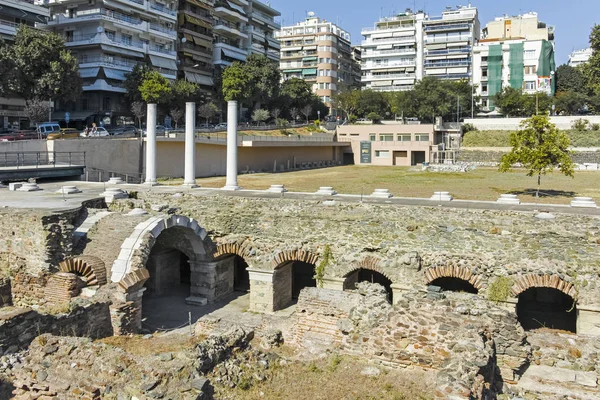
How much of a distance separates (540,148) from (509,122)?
4924 cm

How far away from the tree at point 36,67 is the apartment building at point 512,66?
63325mm

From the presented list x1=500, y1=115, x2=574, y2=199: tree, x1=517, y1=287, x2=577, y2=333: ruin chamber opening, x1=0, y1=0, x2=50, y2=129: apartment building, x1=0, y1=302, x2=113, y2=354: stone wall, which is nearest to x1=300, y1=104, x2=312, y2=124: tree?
x1=0, y1=0, x2=50, y2=129: apartment building

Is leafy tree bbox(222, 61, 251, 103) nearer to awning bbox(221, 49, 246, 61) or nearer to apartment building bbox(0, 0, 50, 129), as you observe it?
awning bbox(221, 49, 246, 61)

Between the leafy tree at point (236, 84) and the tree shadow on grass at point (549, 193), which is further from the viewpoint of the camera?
the leafy tree at point (236, 84)

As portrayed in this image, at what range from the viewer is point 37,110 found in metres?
42.8

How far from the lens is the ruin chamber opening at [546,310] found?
49.7 ft

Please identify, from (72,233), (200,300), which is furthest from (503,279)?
(72,233)

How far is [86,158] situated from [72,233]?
18.7m

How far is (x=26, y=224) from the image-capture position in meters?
14.8

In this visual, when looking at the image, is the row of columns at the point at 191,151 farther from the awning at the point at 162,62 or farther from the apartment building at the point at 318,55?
the apartment building at the point at 318,55

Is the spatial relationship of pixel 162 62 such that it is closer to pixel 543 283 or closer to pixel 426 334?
pixel 543 283

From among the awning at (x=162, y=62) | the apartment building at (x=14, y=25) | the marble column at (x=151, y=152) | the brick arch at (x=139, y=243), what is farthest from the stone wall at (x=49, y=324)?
the awning at (x=162, y=62)

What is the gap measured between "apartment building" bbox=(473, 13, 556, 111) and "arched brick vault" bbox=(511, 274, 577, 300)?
2976 inches

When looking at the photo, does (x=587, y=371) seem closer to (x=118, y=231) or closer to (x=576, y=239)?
(x=576, y=239)
